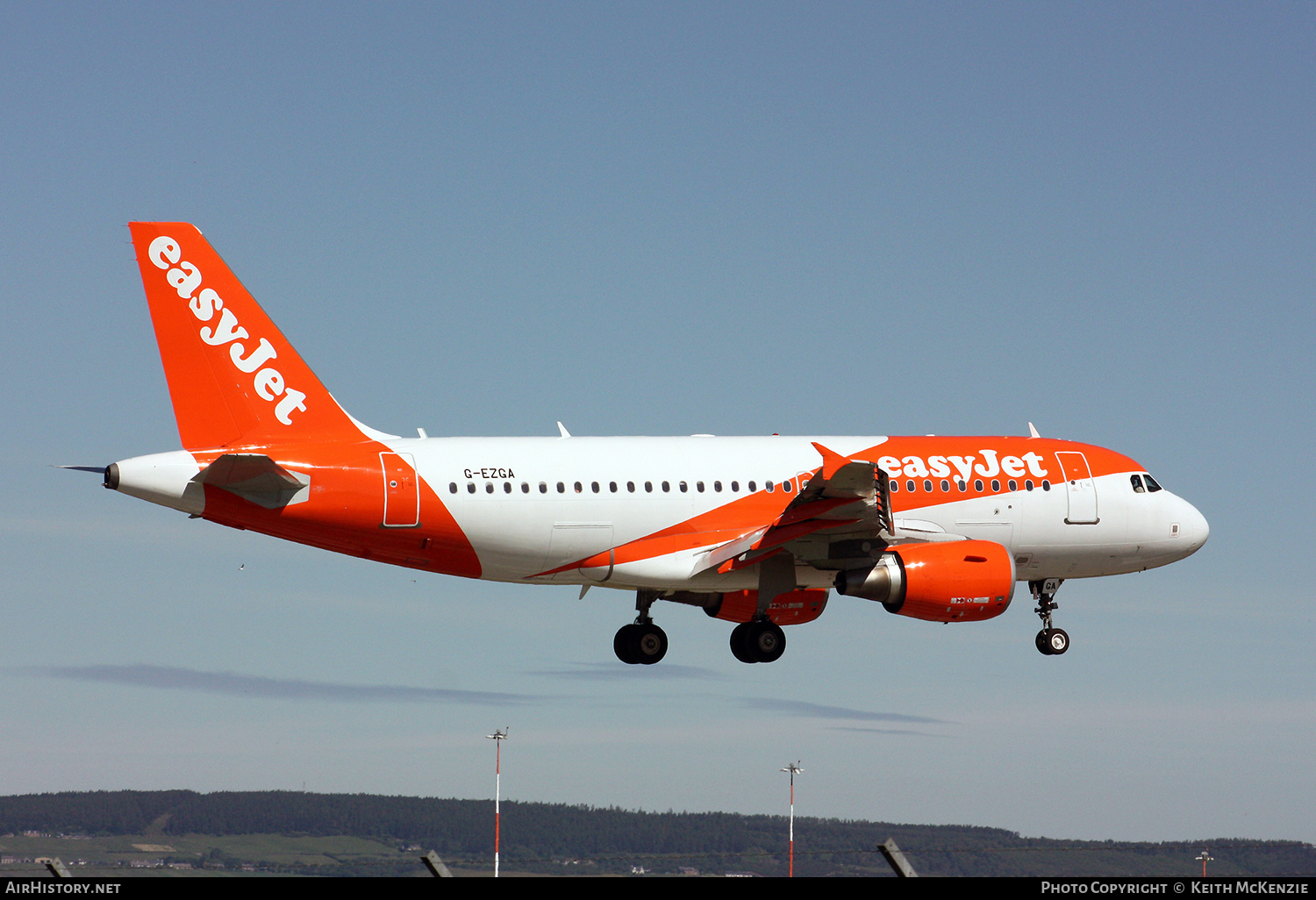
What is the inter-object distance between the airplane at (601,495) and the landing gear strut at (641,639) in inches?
7.2

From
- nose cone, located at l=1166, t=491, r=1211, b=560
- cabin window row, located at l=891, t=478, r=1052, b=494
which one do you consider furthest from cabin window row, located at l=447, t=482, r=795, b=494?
nose cone, located at l=1166, t=491, r=1211, b=560

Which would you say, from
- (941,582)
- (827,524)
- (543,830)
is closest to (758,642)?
(827,524)

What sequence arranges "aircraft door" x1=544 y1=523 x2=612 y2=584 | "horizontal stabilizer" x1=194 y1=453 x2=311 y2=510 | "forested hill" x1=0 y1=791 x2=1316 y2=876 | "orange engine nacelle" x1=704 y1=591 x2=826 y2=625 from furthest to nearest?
→ "forested hill" x1=0 y1=791 x2=1316 y2=876, "orange engine nacelle" x1=704 y1=591 x2=826 y2=625, "aircraft door" x1=544 y1=523 x2=612 y2=584, "horizontal stabilizer" x1=194 y1=453 x2=311 y2=510

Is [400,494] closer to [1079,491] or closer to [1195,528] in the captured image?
[1079,491]

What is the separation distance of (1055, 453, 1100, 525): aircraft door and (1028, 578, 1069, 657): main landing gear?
2204mm

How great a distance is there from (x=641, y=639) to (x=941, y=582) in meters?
9.36

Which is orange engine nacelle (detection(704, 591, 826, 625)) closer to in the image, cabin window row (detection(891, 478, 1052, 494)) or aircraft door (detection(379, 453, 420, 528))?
cabin window row (detection(891, 478, 1052, 494))

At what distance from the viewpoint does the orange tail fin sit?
36.8m

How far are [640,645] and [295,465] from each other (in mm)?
11680

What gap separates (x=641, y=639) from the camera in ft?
140

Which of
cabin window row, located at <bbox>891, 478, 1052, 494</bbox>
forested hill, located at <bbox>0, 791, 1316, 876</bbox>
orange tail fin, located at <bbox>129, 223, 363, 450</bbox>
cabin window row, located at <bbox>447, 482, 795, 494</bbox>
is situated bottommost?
forested hill, located at <bbox>0, 791, 1316, 876</bbox>

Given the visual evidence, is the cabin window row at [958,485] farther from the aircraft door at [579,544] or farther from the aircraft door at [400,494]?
the aircraft door at [400,494]

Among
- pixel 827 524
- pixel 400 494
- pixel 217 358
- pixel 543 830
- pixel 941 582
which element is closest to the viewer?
pixel 400 494
